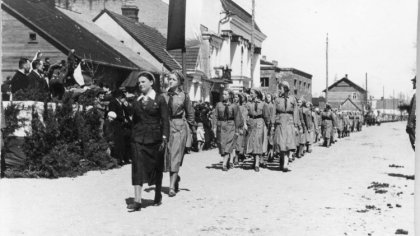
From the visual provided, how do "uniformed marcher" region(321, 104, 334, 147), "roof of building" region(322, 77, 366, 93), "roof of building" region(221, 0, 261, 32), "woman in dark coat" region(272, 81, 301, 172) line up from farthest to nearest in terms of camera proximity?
"roof of building" region(322, 77, 366, 93) < "roof of building" region(221, 0, 261, 32) < "uniformed marcher" region(321, 104, 334, 147) < "woman in dark coat" region(272, 81, 301, 172)

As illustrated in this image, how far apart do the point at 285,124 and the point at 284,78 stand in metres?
58.2

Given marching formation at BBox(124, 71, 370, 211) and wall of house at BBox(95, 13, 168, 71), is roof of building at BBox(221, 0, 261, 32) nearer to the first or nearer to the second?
wall of house at BBox(95, 13, 168, 71)

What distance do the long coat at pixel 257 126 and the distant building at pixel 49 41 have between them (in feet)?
20.8

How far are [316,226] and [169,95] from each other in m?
4.08

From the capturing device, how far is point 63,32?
24.1m

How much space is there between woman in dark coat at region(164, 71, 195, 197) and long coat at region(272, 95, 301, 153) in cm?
409

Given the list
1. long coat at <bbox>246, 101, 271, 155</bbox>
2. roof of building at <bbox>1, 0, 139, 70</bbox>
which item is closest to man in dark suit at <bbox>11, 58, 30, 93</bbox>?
long coat at <bbox>246, 101, 271, 155</bbox>

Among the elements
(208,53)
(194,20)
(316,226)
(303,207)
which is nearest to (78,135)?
(194,20)

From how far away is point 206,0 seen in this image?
4300 centimetres

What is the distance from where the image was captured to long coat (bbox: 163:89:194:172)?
9656 mm

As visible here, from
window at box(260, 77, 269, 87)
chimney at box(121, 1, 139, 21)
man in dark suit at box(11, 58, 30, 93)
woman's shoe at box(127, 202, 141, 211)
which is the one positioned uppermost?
chimney at box(121, 1, 139, 21)

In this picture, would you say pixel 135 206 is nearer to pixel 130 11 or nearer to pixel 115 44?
pixel 115 44

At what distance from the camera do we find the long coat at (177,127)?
9.66 m

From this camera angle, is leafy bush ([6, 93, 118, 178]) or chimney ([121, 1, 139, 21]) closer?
leafy bush ([6, 93, 118, 178])
